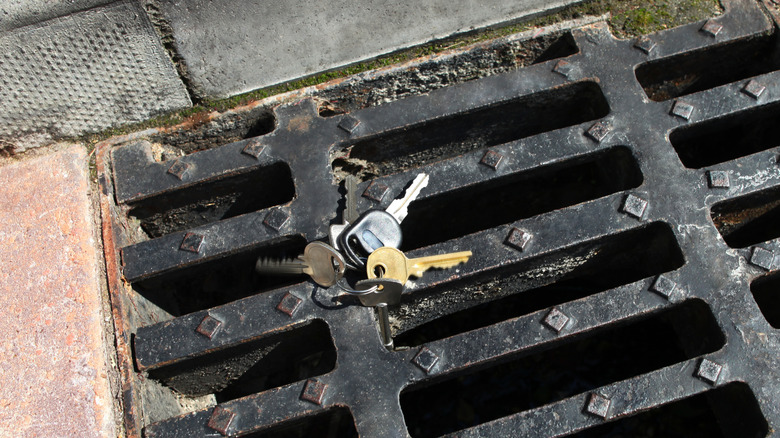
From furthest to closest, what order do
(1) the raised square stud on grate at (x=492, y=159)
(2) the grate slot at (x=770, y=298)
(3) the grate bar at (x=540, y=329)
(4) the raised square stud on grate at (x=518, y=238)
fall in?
1. (2) the grate slot at (x=770, y=298)
2. (1) the raised square stud on grate at (x=492, y=159)
3. (4) the raised square stud on grate at (x=518, y=238)
4. (3) the grate bar at (x=540, y=329)

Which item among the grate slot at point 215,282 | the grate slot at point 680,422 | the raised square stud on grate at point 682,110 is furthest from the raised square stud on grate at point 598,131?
the grate slot at point 215,282

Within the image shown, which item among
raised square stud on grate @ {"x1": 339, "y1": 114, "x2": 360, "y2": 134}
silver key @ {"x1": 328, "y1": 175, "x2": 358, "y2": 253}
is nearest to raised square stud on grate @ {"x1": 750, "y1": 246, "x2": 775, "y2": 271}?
silver key @ {"x1": 328, "y1": 175, "x2": 358, "y2": 253}

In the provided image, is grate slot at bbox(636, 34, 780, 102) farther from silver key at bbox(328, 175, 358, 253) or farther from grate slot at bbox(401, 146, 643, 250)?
silver key at bbox(328, 175, 358, 253)

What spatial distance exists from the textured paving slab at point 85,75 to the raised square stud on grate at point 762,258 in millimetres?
1706

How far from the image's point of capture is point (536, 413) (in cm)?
174

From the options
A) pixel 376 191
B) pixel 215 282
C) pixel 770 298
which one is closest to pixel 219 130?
pixel 215 282

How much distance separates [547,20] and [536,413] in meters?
1.26

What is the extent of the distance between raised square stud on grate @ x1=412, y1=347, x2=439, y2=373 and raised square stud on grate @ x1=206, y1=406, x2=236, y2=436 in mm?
487

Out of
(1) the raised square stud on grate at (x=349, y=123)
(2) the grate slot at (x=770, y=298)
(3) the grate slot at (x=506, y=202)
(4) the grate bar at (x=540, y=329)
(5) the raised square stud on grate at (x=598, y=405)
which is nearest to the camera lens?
(5) the raised square stud on grate at (x=598, y=405)

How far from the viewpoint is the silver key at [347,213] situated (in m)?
1.89

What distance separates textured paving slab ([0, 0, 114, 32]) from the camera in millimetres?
1845

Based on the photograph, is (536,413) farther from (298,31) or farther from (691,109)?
(298,31)

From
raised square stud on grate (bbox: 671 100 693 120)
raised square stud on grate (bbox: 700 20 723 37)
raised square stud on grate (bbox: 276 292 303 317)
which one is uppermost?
raised square stud on grate (bbox: 276 292 303 317)

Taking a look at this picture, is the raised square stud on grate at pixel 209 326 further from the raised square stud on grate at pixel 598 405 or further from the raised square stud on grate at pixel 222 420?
the raised square stud on grate at pixel 598 405
